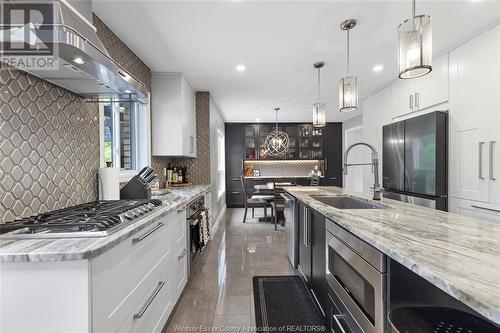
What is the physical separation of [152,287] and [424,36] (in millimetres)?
2167

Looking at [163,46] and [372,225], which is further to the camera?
[163,46]

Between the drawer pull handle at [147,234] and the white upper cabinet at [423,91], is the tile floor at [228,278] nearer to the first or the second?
the drawer pull handle at [147,234]

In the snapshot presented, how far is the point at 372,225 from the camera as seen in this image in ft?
4.07

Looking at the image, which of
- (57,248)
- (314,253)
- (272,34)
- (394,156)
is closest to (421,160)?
(394,156)

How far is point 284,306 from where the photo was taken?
2234 mm

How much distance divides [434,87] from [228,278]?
3.41m

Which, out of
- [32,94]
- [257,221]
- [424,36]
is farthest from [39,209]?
[257,221]

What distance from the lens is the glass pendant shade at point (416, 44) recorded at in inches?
56.3

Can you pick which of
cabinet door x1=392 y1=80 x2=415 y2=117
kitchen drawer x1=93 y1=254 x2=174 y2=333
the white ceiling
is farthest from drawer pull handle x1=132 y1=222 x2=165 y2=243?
cabinet door x1=392 y1=80 x2=415 y2=117

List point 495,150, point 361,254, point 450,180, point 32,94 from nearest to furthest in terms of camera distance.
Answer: point 361,254 < point 32,94 < point 495,150 < point 450,180

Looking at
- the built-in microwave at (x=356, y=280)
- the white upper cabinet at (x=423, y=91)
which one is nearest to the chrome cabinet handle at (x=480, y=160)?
the white upper cabinet at (x=423, y=91)

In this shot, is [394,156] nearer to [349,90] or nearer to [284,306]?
[349,90]

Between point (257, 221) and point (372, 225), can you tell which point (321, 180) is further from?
point (372, 225)

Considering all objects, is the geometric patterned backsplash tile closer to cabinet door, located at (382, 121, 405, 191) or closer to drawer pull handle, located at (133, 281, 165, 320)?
drawer pull handle, located at (133, 281, 165, 320)
